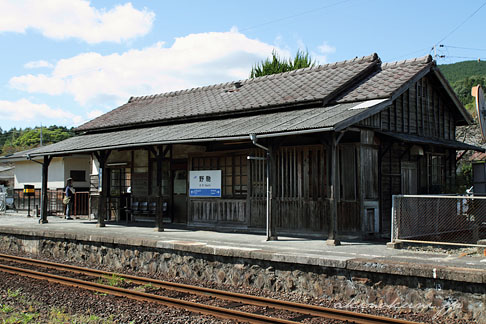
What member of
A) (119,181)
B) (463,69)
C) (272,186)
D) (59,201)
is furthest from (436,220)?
(463,69)

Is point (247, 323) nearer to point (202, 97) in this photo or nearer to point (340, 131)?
point (340, 131)

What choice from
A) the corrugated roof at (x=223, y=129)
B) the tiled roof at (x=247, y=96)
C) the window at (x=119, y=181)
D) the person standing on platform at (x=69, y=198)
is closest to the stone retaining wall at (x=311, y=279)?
the corrugated roof at (x=223, y=129)

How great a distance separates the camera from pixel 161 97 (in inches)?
784

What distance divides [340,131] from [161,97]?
1099 cm

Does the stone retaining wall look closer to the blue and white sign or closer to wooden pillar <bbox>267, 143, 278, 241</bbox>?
wooden pillar <bbox>267, 143, 278, 241</bbox>

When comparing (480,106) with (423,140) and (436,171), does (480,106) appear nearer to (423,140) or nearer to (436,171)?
(423,140)

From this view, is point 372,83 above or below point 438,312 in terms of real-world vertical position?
above

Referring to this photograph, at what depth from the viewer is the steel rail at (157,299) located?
6.85 m

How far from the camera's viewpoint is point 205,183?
14758mm

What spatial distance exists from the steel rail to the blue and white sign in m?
5.35

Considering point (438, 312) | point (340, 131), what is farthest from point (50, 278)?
point (438, 312)

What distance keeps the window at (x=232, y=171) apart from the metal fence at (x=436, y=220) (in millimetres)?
4659

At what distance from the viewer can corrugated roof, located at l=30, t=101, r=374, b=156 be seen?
1049 centimetres

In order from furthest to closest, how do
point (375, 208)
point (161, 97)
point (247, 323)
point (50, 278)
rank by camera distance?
1. point (161, 97)
2. point (375, 208)
3. point (50, 278)
4. point (247, 323)
